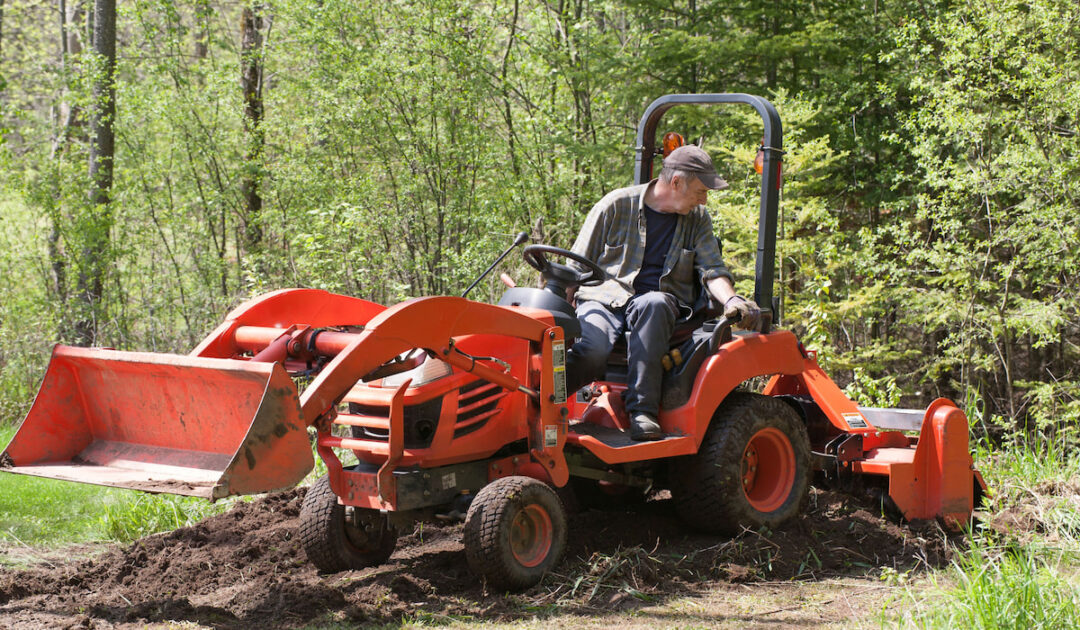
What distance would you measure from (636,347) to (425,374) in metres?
1.00

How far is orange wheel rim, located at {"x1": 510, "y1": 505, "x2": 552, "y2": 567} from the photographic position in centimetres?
404

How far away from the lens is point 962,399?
10.8m

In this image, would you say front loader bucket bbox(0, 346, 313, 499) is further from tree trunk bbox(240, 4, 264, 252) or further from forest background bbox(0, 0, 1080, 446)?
tree trunk bbox(240, 4, 264, 252)

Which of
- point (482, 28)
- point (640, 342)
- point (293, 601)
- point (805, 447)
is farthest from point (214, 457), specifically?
point (482, 28)

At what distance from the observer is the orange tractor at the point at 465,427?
3662 millimetres

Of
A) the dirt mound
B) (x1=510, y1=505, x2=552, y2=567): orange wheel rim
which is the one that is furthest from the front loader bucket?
(x1=510, y1=505, x2=552, y2=567): orange wheel rim

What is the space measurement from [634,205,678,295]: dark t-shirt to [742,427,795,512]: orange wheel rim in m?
0.93

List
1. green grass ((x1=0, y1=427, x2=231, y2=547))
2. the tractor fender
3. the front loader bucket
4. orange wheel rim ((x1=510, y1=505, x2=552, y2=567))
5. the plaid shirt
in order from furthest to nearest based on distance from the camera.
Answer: green grass ((x1=0, y1=427, x2=231, y2=547)) < the plaid shirt < the tractor fender < orange wheel rim ((x1=510, y1=505, x2=552, y2=567)) < the front loader bucket

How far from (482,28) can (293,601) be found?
8.03m

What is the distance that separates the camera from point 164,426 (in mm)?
3834

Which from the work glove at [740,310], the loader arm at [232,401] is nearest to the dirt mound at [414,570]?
the loader arm at [232,401]

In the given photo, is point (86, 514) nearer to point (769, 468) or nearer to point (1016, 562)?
point (769, 468)

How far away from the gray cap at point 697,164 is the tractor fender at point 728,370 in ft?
2.53

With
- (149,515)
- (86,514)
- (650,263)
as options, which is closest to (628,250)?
(650,263)
